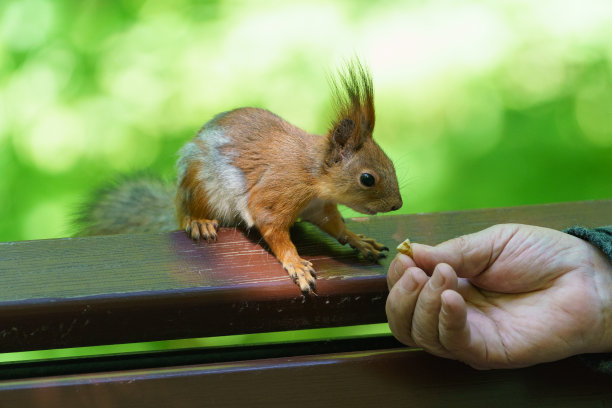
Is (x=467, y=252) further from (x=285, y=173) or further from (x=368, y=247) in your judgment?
(x=285, y=173)

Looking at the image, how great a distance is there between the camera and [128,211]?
6.28 ft

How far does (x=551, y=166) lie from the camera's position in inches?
97.3

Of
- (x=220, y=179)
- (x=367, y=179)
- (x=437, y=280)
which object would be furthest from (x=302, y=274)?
(x=220, y=179)

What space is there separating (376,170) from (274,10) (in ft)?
4.32

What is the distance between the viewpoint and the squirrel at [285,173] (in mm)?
1454

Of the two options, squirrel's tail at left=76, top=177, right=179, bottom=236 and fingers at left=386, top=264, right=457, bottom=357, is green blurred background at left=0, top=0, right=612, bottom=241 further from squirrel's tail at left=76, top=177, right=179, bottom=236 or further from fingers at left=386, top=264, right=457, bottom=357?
fingers at left=386, top=264, right=457, bottom=357

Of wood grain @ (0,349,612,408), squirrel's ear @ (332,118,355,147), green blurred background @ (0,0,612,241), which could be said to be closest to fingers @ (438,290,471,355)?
wood grain @ (0,349,612,408)

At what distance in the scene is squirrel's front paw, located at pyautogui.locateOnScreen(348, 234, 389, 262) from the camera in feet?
4.22

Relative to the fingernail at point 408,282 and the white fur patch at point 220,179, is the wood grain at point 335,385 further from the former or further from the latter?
the white fur patch at point 220,179

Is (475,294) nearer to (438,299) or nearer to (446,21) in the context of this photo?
(438,299)

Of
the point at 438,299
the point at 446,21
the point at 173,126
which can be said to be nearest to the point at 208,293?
the point at 438,299

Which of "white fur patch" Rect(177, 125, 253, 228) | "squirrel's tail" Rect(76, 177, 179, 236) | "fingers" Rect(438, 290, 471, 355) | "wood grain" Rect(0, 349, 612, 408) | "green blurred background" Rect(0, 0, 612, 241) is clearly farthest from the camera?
"green blurred background" Rect(0, 0, 612, 241)

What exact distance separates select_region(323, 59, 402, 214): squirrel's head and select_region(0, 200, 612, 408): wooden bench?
368mm

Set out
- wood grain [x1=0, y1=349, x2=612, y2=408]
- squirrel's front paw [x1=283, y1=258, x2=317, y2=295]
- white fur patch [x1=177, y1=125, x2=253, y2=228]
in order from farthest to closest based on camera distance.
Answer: white fur patch [x1=177, y1=125, x2=253, y2=228]
squirrel's front paw [x1=283, y1=258, x2=317, y2=295]
wood grain [x1=0, y1=349, x2=612, y2=408]
